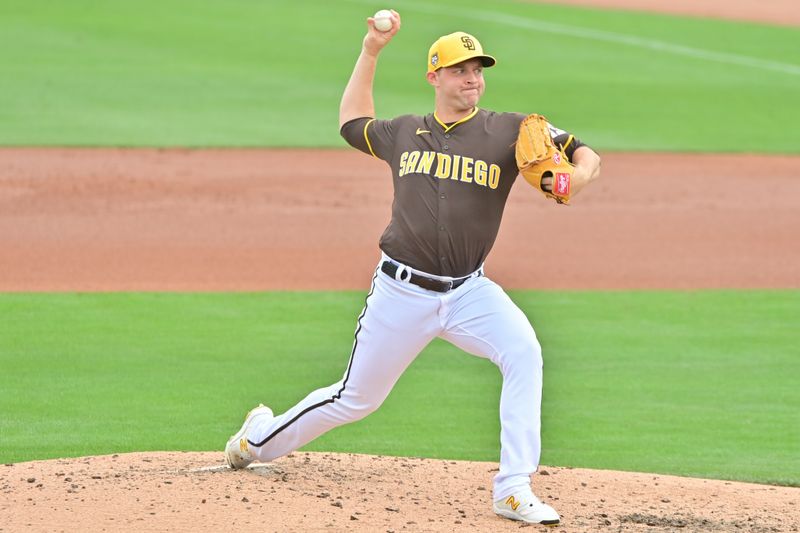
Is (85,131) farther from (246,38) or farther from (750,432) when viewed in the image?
(750,432)

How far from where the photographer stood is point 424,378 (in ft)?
31.6

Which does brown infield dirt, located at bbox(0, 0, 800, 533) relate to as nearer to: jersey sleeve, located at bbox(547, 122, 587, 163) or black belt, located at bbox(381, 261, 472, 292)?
black belt, located at bbox(381, 261, 472, 292)

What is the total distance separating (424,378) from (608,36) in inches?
769

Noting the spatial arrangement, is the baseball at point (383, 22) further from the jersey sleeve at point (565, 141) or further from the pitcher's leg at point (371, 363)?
the pitcher's leg at point (371, 363)

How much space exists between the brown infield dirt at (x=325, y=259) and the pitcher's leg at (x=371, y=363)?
236 mm

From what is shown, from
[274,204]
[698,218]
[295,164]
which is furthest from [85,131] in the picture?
[698,218]

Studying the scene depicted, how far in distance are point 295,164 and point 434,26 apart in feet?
36.5

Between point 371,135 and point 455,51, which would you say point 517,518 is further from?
point 455,51

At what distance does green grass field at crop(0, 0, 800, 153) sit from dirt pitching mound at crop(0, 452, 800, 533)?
1162 cm

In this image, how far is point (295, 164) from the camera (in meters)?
17.4

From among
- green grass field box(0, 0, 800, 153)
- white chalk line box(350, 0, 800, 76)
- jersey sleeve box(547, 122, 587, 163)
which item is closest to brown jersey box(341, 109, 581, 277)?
jersey sleeve box(547, 122, 587, 163)

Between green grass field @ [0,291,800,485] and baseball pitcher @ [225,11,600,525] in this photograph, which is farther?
green grass field @ [0,291,800,485]

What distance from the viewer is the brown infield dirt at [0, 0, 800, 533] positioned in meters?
6.32

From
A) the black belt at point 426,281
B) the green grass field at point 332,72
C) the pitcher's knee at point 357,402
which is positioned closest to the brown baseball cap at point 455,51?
the black belt at point 426,281
